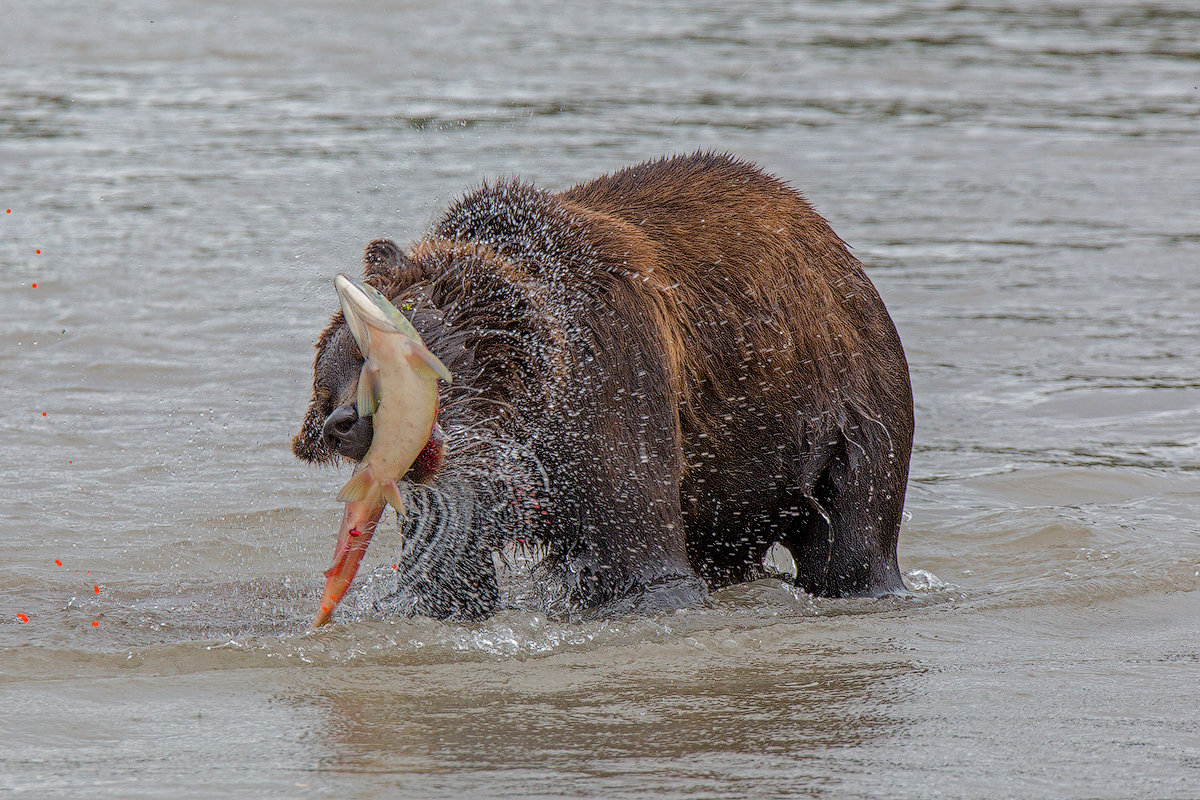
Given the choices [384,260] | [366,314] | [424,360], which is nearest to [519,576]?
[384,260]

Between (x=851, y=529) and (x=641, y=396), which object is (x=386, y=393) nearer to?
(x=641, y=396)

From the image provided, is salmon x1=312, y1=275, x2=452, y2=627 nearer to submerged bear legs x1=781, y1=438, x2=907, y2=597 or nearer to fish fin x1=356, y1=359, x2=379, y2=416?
fish fin x1=356, y1=359, x2=379, y2=416

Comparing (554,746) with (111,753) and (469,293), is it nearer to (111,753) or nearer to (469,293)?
(111,753)

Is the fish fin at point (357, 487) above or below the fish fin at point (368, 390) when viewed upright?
below

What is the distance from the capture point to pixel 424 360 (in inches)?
169

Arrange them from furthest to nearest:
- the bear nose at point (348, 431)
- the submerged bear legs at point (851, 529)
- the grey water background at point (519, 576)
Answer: the submerged bear legs at point (851, 529) < the bear nose at point (348, 431) < the grey water background at point (519, 576)

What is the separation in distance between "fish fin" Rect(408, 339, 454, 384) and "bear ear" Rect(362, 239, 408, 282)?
0.61 meters

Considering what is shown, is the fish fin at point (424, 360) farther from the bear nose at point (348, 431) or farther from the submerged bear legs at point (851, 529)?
the submerged bear legs at point (851, 529)

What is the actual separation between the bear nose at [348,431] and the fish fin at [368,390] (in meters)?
0.03

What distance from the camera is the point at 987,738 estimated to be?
4.15 m

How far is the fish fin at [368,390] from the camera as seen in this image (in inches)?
170

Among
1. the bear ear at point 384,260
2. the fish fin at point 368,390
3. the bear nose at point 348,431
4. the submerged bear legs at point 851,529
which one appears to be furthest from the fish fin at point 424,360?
the submerged bear legs at point 851,529

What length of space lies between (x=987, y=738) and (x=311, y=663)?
6.52 feet

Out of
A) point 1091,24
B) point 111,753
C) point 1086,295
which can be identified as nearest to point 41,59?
point 1086,295
